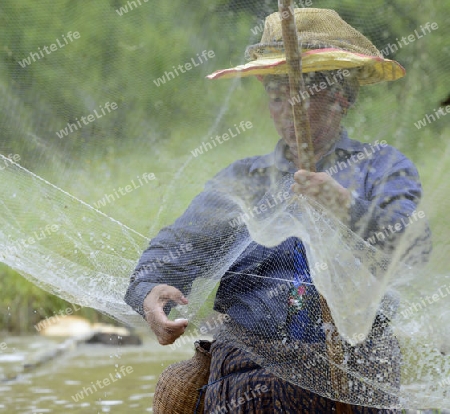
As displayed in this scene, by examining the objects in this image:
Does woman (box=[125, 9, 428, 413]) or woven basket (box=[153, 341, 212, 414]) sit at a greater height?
woman (box=[125, 9, 428, 413])

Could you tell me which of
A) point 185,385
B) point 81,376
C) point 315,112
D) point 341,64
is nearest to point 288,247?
point 315,112

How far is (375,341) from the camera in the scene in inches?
90.2

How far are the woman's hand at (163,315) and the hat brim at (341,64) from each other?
726mm

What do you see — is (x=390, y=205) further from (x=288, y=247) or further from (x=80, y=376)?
(x=80, y=376)

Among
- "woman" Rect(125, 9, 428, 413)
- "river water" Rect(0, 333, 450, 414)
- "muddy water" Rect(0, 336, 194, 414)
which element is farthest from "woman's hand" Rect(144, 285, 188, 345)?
"river water" Rect(0, 333, 450, 414)

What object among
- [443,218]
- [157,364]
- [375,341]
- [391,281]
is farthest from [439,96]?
[157,364]

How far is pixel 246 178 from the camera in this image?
7.90 ft

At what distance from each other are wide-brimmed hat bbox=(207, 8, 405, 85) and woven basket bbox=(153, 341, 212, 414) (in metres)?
1.04

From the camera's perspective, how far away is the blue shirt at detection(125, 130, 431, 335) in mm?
2182

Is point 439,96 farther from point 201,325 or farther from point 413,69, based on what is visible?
point 201,325

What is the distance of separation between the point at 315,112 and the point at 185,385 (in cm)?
105

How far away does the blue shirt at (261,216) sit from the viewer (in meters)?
2.18

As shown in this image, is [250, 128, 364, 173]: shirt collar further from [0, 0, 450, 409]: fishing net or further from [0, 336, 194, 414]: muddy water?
[0, 336, 194, 414]: muddy water

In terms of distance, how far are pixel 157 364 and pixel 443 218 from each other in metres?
5.82
